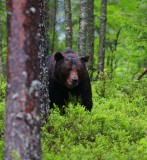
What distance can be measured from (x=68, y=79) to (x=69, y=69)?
276 mm

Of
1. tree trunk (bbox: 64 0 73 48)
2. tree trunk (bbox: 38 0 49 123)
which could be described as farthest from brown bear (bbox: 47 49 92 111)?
tree trunk (bbox: 64 0 73 48)

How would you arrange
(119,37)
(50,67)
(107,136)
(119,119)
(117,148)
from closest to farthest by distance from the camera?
(117,148)
(107,136)
(119,119)
(50,67)
(119,37)

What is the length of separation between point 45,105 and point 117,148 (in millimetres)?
1905

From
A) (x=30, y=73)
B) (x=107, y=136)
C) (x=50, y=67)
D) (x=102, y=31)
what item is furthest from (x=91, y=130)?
(x=102, y=31)

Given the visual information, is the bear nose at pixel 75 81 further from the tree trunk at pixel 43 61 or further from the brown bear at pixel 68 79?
the tree trunk at pixel 43 61

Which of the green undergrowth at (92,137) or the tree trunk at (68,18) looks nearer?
the green undergrowth at (92,137)

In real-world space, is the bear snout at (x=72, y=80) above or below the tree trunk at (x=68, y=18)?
below

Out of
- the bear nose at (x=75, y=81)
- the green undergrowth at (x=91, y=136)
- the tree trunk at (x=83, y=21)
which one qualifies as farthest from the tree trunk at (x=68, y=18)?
the bear nose at (x=75, y=81)

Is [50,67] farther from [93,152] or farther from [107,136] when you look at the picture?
[93,152]

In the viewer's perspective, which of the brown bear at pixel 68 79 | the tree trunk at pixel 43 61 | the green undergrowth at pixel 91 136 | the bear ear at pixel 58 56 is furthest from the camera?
the bear ear at pixel 58 56

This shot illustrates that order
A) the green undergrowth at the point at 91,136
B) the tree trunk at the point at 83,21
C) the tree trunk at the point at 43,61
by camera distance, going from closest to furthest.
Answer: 1. the green undergrowth at the point at 91,136
2. the tree trunk at the point at 43,61
3. the tree trunk at the point at 83,21

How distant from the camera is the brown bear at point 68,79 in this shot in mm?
9641

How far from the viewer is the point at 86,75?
986cm

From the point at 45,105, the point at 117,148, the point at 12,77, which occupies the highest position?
the point at 12,77
